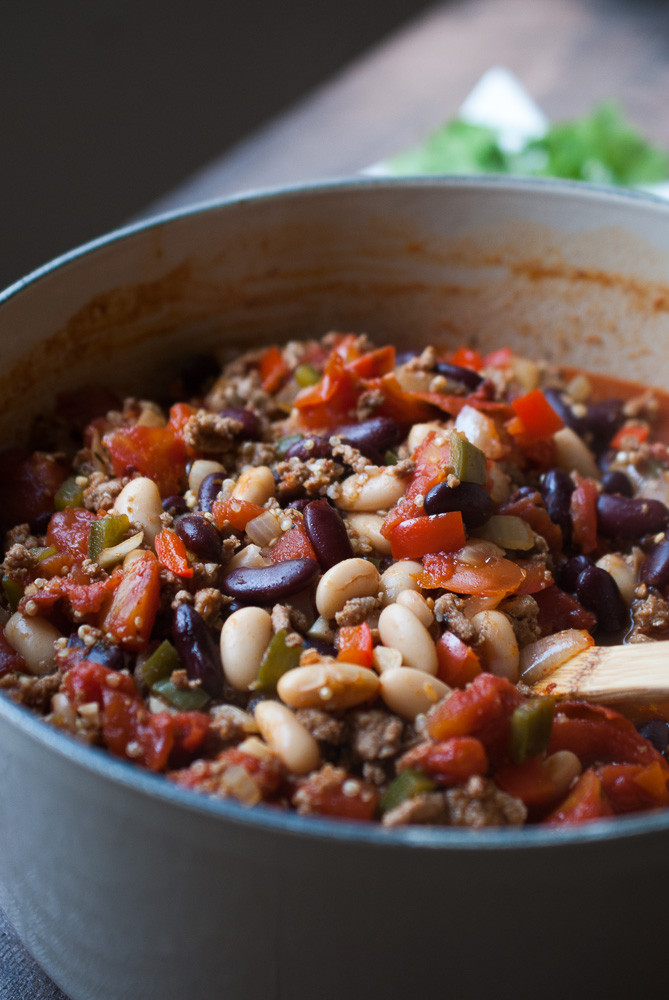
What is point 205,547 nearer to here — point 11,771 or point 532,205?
point 11,771

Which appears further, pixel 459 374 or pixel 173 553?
pixel 459 374

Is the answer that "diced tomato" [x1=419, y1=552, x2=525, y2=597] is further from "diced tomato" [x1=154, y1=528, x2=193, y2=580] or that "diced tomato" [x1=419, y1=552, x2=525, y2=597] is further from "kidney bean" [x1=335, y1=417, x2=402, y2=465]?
"diced tomato" [x1=154, y1=528, x2=193, y2=580]

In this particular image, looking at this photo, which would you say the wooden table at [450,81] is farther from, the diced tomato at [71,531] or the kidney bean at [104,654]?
the kidney bean at [104,654]

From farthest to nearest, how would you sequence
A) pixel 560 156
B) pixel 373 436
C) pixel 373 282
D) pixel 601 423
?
pixel 560 156 < pixel 373 282 < pixel 601 423 < pixel 373 436

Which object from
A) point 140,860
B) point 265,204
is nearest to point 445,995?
point 140,860

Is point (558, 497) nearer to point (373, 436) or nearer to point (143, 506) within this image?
point (373, 436)

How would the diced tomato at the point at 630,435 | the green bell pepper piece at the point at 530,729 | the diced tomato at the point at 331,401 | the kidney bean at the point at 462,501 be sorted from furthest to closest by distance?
the diced tomato at the point at 630,435
the diced tomato at the point at 331,401
the kidney bean at the point at 462,501
the green bell pepper piece at the point at 530,729

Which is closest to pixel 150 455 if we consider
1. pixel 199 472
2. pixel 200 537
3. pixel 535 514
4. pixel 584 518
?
pixel 199 472

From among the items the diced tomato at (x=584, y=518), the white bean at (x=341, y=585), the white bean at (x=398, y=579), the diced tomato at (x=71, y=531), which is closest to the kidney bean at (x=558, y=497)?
the diced tomato at (x=584, y=518)
